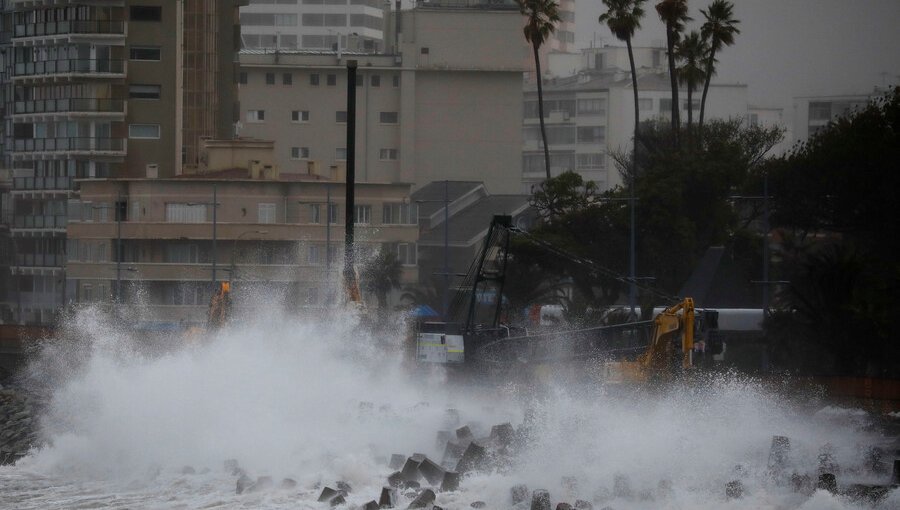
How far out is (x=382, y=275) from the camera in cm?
6456

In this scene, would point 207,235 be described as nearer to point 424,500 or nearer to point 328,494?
point 328,494

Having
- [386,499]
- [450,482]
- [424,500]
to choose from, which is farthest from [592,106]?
[424,500]

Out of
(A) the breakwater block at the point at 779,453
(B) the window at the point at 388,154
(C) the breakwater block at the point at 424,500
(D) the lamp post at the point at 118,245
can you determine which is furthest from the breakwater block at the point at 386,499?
(B) the window at the point at 388,154

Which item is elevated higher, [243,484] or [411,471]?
[411,471]

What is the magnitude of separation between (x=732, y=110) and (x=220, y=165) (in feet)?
231

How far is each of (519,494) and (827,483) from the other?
4.79 meters

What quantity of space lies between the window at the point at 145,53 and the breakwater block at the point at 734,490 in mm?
58923

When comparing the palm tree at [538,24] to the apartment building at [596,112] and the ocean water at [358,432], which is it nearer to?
the ocean water at [358,432]

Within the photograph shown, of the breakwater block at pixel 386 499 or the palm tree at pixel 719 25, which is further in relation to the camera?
the palm tree at pixel 719 25

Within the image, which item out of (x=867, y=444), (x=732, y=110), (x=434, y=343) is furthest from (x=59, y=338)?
(x=732, y=110)

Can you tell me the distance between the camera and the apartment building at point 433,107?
328ft

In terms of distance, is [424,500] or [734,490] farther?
[424,500]

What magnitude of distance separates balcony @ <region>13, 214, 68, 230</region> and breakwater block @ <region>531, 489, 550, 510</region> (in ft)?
185

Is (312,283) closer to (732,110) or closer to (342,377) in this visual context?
(342,377)
